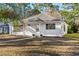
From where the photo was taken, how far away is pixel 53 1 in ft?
10.9

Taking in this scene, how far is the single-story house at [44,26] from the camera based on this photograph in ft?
10.8

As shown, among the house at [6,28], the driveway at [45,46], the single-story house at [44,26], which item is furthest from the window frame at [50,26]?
the house at [6,28]

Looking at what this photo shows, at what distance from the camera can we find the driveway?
331 cm

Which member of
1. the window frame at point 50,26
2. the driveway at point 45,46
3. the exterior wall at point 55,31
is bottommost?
the driveway at point 45,46

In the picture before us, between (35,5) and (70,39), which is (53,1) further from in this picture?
(70,39)

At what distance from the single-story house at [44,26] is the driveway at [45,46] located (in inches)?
2.7

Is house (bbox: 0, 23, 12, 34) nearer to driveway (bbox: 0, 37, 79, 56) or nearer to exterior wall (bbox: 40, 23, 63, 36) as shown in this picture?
driveway (bbox: 0, 37, 79, 56)

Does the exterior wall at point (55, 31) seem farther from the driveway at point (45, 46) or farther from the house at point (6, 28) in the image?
the house at point (6, 28)

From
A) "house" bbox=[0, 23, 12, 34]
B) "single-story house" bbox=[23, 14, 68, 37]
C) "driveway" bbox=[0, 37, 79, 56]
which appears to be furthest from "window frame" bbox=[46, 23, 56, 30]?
"house" bbox=[0, 23, 12, 34]

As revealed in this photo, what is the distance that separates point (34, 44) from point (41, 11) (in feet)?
1.26

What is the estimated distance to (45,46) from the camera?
10.9 ft

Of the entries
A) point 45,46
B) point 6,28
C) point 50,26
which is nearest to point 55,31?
point 50,26

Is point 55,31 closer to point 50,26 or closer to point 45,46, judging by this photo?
point 50,26

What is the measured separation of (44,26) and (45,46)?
228 mm
